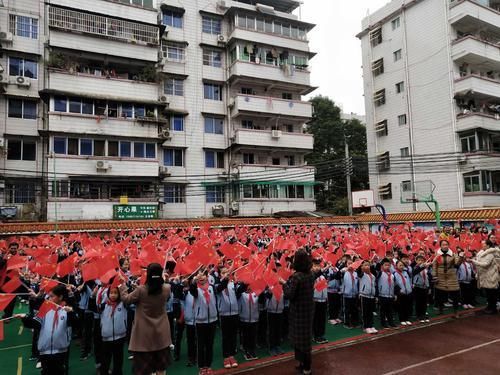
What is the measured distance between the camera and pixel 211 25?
81.3ft

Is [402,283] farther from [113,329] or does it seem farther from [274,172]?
[274,172]

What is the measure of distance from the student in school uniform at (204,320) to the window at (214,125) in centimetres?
1913

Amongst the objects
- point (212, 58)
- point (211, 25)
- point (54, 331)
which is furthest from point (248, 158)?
point (54, 331)

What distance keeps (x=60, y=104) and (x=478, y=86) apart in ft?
75.4

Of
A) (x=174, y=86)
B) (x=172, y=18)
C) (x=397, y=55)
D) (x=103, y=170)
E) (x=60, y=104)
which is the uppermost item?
(x=172, y=18)

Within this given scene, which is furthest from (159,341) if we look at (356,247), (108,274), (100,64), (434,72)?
(434,72)

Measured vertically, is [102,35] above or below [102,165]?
above

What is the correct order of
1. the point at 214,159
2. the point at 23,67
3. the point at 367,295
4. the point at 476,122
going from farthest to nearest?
the point at 214,159 → the point at 476,122 → the point at 23,67 → the point at 367,295

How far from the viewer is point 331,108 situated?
34.3m

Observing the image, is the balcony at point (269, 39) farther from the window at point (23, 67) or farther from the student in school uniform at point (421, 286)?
the student in school uniform at point (421, 286)

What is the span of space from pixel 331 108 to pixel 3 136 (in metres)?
25.4

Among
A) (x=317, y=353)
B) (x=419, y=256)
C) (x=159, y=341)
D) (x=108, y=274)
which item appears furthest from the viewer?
(x=419, y=256)

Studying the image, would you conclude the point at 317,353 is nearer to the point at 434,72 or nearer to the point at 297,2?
the point at 434,72

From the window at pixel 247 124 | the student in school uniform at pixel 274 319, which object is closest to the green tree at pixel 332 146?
the window at pixel 247 124
